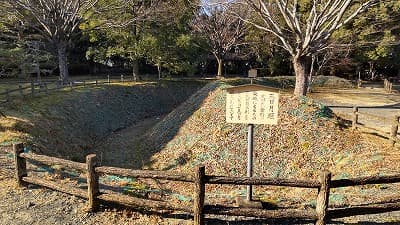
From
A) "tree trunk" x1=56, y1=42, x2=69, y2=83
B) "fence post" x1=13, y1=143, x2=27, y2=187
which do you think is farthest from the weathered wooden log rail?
"tree trunk" x1=56, y1=42, x2=69, y2=83

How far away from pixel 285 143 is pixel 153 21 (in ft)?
60.2

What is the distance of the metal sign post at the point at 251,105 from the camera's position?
231 inches

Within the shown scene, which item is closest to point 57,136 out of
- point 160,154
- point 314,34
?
point 160,154

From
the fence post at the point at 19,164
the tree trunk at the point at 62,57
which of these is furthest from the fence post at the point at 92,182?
the tree trunk at the point at 62,57

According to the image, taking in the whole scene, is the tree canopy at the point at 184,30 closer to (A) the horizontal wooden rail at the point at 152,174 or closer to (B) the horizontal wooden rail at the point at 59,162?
(B) the horizontal wooden rail at the point at 59,162

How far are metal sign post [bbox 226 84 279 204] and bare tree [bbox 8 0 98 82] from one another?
63.3 feet

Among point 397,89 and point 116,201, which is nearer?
point 116,201

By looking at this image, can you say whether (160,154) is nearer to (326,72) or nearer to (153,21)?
(153,21)

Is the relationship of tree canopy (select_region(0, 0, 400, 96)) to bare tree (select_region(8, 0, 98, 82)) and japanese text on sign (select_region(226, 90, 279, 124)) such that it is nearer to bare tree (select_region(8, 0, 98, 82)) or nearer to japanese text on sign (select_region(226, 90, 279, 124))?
bare tree (select_region(8, 0, 98, 82))

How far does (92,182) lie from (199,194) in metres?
2.01

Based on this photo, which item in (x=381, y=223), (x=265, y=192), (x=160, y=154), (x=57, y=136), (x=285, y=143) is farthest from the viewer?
(x=57, y=136)

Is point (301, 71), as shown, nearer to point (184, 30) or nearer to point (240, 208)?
point (240, 208)

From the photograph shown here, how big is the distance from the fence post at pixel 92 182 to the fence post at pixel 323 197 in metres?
3.85

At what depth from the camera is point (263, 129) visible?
1113cm
